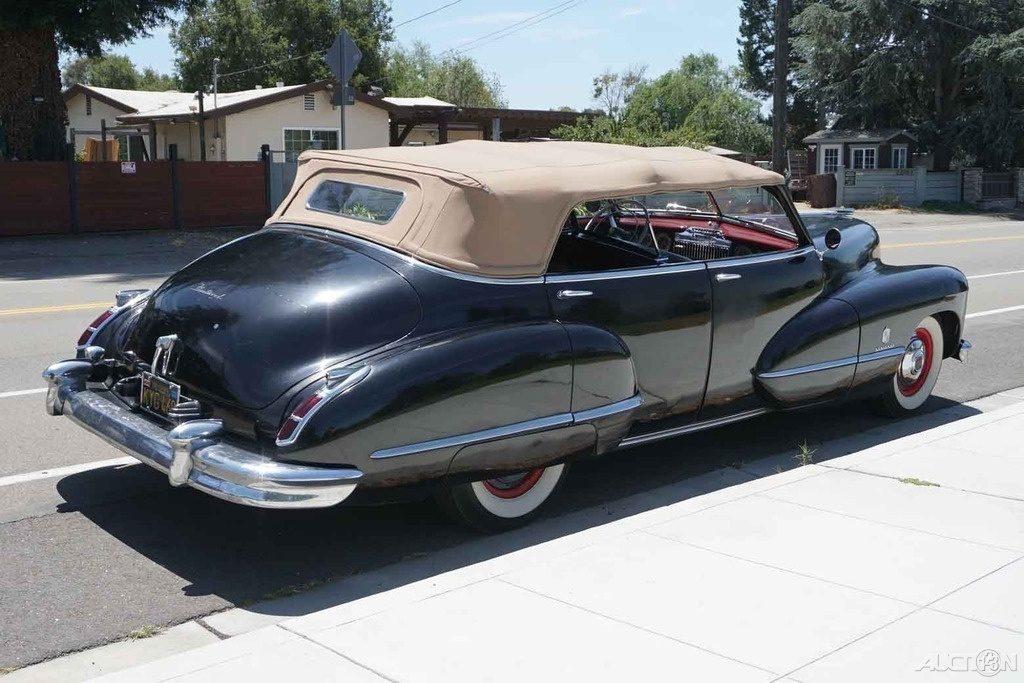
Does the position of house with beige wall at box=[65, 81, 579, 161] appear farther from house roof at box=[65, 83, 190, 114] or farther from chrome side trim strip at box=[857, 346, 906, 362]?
chrome side trim strip at box=[857, 346, 906, 362]

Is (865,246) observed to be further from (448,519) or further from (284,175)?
(284,175)

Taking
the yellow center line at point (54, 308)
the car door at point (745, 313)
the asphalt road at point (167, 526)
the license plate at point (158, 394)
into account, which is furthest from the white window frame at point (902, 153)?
the license plate at point (158, 394)

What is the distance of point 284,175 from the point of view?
78.2ft

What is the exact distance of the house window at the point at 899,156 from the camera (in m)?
43.2

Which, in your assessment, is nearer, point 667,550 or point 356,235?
point 667,550

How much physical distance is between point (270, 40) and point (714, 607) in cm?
6325

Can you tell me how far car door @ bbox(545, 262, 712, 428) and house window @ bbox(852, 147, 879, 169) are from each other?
40.7m

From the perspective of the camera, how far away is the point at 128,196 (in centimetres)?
2145

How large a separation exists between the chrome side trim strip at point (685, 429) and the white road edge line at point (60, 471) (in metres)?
2.63

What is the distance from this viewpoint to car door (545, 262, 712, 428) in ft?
16.6

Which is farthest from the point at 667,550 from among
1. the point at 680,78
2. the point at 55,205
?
the point at 680,78

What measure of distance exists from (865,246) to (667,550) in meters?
3.17

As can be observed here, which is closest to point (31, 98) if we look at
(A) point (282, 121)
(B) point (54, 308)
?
(B) point (54, 308)

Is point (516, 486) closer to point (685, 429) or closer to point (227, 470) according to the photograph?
point (685, 429)
